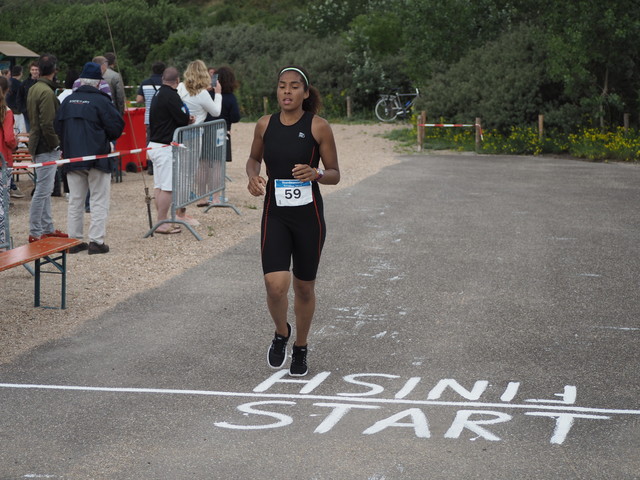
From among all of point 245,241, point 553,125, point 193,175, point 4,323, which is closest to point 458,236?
point 245,241

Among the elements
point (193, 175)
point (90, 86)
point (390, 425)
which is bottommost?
point (390, 425)

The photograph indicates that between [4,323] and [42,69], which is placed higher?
[42,69]

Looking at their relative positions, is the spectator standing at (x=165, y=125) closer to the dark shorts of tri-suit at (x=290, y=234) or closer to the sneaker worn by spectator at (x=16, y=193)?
the sneaker worn by spectator at (x=16, y=193)

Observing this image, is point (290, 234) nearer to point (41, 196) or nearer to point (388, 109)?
point (41, 196)

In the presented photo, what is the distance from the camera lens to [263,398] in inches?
226

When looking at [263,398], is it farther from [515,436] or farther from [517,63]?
[517,63]

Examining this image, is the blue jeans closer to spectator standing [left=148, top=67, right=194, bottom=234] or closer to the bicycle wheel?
spectator standing [left=148, top=67, right=194, bottom=234]

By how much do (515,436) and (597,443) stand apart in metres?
0.41

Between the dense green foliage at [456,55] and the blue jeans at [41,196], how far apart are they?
1.84m

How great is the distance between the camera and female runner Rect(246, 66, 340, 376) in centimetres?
598

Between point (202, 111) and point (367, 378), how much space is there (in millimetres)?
7329

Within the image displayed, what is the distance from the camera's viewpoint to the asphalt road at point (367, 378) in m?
4.80

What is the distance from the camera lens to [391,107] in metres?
33.3

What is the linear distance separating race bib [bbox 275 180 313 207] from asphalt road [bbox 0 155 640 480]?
1.10 metres
